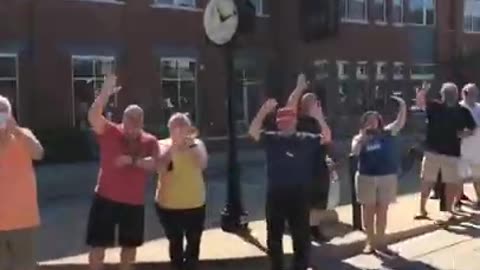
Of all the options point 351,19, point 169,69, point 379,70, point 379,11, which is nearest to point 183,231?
point 169,69

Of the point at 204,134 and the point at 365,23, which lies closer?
the point at 204,134

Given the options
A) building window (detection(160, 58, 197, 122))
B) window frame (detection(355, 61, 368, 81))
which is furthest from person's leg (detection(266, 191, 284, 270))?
window frame (detection(355, 61, 368, 81))

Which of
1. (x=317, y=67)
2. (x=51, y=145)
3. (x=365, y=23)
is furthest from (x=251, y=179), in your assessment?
(x=365, y=23)

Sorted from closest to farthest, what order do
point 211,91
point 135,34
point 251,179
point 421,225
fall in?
point 421,225, point 251,179, point 135,34, point 211,91

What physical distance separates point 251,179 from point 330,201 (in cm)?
938

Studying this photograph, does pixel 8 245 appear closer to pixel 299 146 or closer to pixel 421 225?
pixel 299 146

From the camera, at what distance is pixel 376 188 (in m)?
11.1

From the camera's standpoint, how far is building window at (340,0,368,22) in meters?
40.4

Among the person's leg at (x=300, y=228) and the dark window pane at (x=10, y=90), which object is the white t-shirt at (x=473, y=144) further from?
the dark window pane at (x=10, y=90)

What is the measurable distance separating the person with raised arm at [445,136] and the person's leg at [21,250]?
699 centimetres

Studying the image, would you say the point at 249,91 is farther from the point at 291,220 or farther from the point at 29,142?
the point at 29,142

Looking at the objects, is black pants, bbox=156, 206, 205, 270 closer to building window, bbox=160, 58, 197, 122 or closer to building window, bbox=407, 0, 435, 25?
building window, bbox=160, 58, 197, 122

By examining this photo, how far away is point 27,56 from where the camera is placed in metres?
27.2

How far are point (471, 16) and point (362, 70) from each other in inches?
417
